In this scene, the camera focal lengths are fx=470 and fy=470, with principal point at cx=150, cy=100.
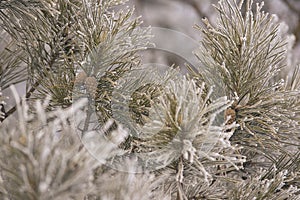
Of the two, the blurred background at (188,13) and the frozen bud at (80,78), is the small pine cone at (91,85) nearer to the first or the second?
the frozen bud at (80,78)

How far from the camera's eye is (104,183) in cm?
22

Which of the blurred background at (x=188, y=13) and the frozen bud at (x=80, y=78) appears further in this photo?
the blurred background at (x=188, y=13)

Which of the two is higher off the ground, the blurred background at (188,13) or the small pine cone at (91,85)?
the blurred background at (188,13)

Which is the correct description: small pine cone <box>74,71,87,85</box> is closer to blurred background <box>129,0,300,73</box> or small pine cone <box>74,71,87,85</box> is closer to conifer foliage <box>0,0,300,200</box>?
conifer foliage <box>0,0,300,200</box>

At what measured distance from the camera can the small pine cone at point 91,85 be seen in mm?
305

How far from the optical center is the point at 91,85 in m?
0.31

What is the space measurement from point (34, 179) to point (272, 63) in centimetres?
18

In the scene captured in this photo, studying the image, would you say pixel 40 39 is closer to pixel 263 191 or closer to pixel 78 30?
pixel 78 30

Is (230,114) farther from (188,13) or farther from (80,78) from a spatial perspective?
(188,13)

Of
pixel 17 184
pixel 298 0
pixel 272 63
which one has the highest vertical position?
pixel 298 0

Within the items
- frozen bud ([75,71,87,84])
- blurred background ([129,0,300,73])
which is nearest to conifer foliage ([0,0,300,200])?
frozen bud ([75,71,87,84])

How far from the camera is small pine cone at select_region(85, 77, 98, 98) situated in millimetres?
305

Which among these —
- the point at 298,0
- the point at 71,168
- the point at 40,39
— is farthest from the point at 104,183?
the point at 298,0

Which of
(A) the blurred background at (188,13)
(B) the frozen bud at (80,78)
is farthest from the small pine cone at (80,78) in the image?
(A) the blurred background at (188,13)
